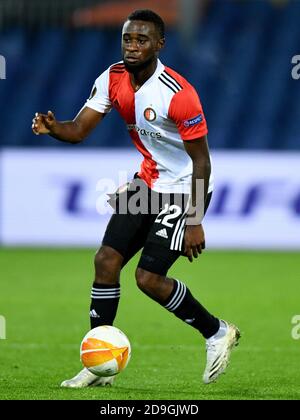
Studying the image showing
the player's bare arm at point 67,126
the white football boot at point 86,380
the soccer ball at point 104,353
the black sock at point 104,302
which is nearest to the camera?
the soccer ball at point 104,353

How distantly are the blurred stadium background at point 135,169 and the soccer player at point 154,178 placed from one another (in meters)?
0.48

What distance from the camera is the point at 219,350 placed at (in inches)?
273

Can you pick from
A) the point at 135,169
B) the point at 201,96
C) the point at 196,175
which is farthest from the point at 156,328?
the point at 201,96

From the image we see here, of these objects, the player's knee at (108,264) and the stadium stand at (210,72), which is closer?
the player's knee at (108,264)

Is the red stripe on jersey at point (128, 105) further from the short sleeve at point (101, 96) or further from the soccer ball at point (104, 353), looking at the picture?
the soccer ball at point (104, 353)

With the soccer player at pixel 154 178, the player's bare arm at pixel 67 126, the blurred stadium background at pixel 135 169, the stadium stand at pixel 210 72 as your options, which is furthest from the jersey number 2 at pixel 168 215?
the stadium stand at pixel 210 72

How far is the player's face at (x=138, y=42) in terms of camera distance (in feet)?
22.0

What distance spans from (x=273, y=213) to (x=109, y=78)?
9088 mm

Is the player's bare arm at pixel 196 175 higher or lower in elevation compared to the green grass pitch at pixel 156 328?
higher

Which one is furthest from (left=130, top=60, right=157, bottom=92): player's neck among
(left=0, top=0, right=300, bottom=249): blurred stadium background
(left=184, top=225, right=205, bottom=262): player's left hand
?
(left=0, top=0, right=300, bottom=249): blurred stadium background

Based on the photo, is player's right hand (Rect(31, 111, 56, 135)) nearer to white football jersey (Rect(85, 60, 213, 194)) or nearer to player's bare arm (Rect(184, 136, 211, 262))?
white football jersey (Rect(85, 60, 213, 194))

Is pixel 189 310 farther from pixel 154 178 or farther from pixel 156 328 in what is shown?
pixel 156 328

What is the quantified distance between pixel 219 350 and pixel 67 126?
1.71 m
